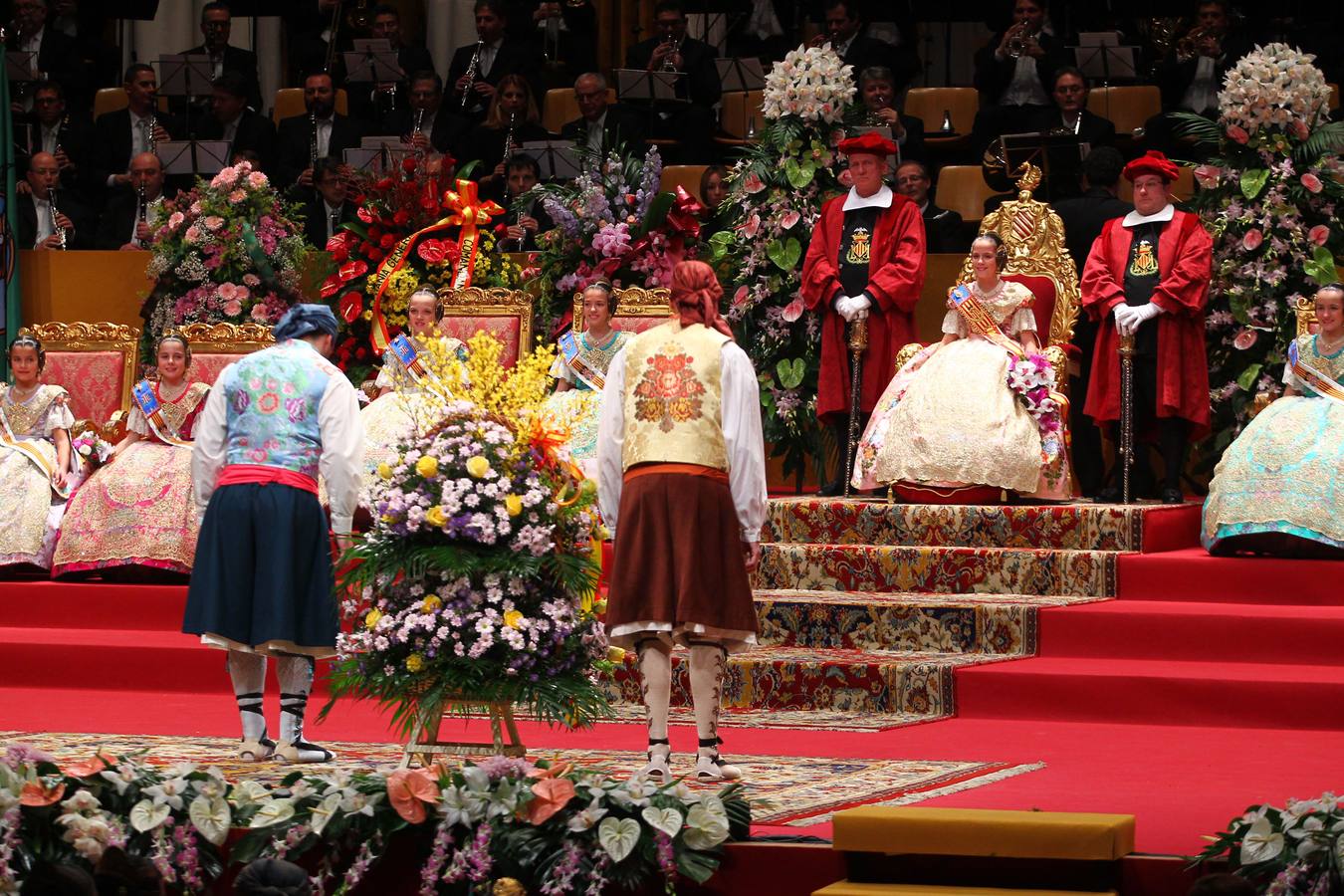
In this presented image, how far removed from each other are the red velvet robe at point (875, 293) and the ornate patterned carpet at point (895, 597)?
89 cm

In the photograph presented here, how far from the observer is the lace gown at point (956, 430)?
9.47 metres

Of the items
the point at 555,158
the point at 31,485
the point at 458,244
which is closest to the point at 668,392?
the point at 31,485

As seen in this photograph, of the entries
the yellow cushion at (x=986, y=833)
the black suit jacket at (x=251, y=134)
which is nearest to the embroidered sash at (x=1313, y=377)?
the yellow cushion at (x=986, y=833)

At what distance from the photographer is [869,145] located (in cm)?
1026

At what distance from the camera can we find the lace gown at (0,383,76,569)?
31.9ft

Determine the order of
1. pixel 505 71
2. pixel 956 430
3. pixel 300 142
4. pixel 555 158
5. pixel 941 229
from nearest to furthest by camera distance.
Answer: pixel 956 430 → pixel 941 229 → pixel 555 158 → pixel 300 142 → pixel 505 71

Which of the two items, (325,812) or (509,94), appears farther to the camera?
(509,94)

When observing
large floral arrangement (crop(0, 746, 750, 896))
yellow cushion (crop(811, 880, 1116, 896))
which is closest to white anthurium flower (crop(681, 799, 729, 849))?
large floral arrangement (crop(0, 746, 750, 896))

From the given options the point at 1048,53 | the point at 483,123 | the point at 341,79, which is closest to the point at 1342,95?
the point at 1048,53

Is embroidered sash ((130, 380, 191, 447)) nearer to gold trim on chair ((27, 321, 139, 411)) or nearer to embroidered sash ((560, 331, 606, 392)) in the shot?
gold trim on chair ((27, 321, 139, 411))

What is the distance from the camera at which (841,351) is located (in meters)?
10.5

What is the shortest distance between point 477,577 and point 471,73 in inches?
299

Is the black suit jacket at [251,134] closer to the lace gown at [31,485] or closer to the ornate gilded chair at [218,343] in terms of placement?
the ornate gilded chair at [218,343]

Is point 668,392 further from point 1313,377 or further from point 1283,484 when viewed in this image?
point 1313,377
